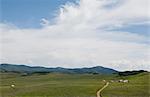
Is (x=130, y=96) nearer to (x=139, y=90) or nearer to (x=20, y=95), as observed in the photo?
(x=139, y=90)

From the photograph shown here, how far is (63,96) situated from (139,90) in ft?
84.9

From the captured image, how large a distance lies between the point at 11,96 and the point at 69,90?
19.7 meters

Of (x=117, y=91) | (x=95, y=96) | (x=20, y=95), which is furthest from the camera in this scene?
(x=117, y=91)

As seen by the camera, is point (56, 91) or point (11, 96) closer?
point (11, 96)

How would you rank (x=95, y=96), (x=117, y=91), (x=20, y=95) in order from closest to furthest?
(x=95, y=96), (x=20, y=95), (x=117, y=91)

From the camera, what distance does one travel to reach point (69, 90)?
101625mm

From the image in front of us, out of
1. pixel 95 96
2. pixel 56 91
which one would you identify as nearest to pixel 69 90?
pixel 56 91

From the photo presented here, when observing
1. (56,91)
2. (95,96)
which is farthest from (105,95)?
(56,91)

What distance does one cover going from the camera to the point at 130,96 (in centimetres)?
8956

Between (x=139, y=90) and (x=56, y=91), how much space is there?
77.3 ft

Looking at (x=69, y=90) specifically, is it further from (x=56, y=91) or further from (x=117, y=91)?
(x=117, y=91)

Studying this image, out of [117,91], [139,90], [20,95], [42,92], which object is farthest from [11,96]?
[139,90]

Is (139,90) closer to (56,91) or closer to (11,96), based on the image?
(56,91)

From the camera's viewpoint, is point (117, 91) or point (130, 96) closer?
point (130, 96)
